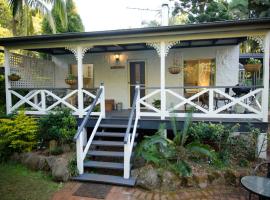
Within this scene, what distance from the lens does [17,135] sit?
19.8 feet

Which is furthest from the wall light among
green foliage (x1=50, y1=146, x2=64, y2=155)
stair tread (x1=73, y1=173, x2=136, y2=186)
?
stair tread (x1=73, y1=173, x2=136, y2=186)

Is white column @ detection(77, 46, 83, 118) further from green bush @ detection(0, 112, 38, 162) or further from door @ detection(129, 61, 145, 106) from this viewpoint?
door @ detection(129, 61, 145, 106)

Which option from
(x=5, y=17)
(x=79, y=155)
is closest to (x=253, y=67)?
(x=79, y=155)

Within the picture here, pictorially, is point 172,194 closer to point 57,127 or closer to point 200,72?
point 57,127

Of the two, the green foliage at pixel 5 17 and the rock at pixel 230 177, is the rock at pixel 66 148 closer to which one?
the rock at pixel 230 177

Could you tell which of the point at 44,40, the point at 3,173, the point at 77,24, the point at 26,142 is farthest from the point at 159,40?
the point at 77,24

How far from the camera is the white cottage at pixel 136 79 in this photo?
570 cm

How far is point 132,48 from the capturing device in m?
8.98

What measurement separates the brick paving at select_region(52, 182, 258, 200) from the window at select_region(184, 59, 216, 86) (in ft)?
15.7

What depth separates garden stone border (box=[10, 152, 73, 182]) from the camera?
17.0 ft

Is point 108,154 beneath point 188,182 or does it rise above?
above

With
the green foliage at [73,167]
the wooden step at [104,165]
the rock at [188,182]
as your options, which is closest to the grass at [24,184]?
the green foliage at [73,167]

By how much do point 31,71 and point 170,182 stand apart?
23.0ft

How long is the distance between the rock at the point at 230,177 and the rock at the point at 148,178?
4.95 ft
